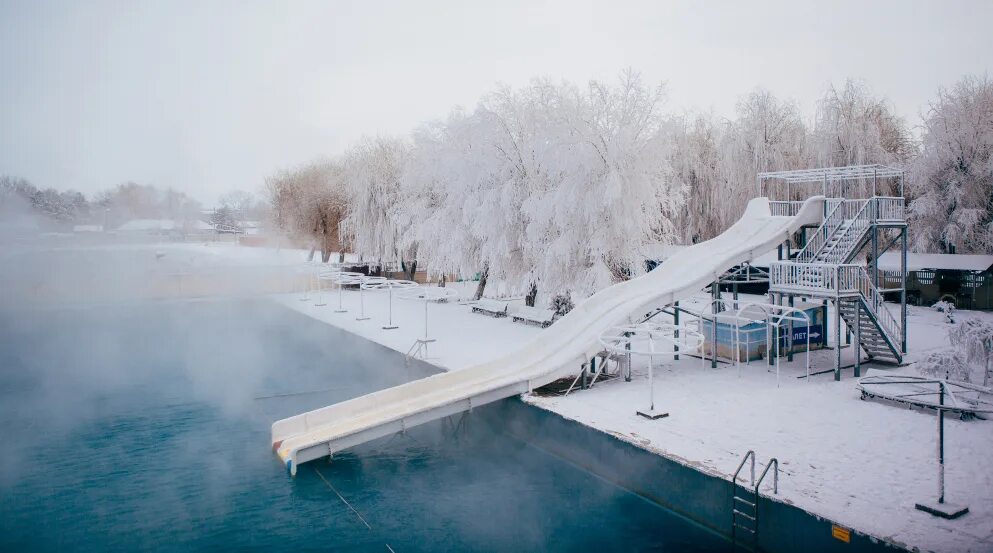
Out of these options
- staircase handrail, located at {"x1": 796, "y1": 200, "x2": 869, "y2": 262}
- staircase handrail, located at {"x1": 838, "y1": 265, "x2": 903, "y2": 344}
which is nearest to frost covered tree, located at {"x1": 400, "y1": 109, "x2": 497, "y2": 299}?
staircase handrail, located at {"x1": 796, "y1": 200, "x2": 869, "y2": 262}

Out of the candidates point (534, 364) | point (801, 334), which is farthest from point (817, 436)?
point (801, 334)

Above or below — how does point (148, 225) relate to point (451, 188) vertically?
below

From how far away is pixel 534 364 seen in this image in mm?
13766

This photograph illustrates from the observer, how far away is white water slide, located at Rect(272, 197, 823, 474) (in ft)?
37.1

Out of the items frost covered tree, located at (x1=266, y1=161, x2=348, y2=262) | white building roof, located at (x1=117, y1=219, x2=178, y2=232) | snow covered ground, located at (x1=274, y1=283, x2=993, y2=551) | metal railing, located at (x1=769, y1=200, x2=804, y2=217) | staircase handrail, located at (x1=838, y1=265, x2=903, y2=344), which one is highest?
frost covered tree, located at (x1=266, y1=161, x2=348, y2=262)

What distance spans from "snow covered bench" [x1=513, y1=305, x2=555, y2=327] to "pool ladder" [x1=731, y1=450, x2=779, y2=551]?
44.1 ft

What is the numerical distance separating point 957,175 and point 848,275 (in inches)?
704

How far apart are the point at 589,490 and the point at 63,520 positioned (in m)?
7.71

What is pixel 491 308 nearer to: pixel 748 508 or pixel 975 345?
pixel 975 345

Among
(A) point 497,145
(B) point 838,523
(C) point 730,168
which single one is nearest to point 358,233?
(A) point 497,145

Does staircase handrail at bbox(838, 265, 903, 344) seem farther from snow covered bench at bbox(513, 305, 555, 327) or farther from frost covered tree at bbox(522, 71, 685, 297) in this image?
snow covered bench at bbox(513, 305, 555, 327)

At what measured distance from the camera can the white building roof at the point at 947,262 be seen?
2353 centimetres

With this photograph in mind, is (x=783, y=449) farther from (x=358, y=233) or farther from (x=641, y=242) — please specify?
(x=358, y=233)

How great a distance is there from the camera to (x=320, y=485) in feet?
35.6
